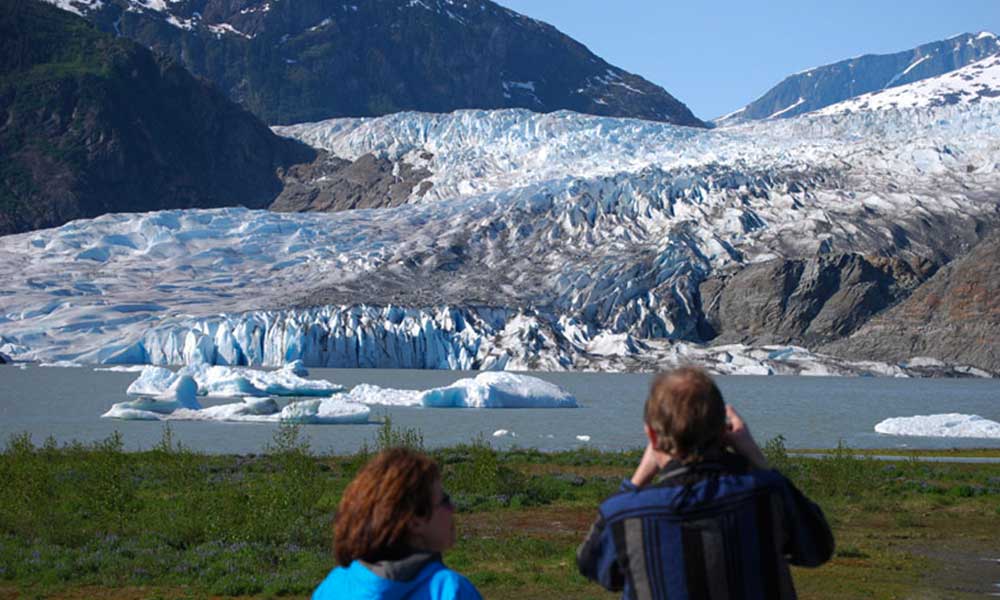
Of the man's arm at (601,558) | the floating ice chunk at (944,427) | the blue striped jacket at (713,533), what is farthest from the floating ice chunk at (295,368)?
the blue striped jacket at (713,533)

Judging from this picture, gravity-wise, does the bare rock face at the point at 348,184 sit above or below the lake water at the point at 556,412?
above

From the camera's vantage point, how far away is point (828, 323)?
77.6 meters

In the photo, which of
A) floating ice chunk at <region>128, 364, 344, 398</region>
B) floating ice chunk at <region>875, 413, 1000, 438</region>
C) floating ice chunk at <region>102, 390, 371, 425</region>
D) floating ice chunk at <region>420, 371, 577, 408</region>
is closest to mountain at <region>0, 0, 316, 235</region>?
floating ice chunk at <region>128, 364, 344, 398</region>

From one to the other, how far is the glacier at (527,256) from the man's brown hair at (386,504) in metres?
64.6

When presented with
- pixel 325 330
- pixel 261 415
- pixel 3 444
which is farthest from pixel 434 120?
pixel 3 444

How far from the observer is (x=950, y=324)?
239ft

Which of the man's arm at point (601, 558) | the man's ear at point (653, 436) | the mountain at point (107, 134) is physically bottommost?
the man's arm at point (601, 558)

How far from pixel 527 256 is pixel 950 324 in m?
26.2

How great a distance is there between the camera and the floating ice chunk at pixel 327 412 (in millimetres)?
35344

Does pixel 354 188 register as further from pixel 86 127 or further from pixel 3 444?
pixel 3 444

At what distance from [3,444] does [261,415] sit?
10.2 meters

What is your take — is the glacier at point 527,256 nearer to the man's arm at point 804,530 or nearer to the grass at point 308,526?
the grass at point 308,526

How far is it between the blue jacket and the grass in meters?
7.80

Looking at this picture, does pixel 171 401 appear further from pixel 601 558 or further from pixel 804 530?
pixel 804 530
